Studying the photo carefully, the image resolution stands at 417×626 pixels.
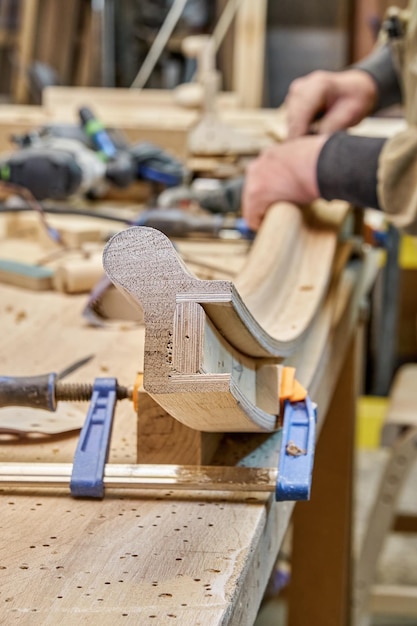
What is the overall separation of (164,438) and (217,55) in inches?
140

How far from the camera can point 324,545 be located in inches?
59.1

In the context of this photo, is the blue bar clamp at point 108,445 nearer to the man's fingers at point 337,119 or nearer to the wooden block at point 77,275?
the wooden block at point 77,275

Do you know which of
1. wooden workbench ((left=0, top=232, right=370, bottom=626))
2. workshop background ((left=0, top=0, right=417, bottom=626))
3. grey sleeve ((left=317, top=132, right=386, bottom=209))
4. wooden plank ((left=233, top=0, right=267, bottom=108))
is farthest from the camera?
wooden plank ((left=233, top=0, right=267, bottom=108))

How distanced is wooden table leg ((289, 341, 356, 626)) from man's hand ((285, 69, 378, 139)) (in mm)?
386

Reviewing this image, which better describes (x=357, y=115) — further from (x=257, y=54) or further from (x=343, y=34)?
(x=343, y=34)

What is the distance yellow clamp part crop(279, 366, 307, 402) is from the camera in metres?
0.77

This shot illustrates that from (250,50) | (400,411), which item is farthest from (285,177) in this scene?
(250,50)

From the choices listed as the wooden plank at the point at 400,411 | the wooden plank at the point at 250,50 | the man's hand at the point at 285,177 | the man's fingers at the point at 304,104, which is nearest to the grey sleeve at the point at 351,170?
the man's hand at the point at 285,177

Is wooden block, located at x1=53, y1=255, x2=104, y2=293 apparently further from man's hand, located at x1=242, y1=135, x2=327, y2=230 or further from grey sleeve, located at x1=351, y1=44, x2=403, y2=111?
grey sleeve, located at x1=351, y1=44, x2=403, y2=111

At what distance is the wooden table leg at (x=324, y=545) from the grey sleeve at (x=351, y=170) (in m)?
0.37

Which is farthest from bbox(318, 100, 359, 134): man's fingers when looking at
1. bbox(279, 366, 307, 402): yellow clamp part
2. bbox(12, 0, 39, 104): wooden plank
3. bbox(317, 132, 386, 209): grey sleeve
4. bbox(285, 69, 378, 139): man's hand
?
bbox(12, 0, 39, 104): wooden plank

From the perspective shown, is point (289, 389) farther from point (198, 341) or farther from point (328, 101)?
point (328, 101)

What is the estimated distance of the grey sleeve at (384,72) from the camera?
1657 millimetres

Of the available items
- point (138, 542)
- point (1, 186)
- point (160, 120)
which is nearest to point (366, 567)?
point (1, 186)
